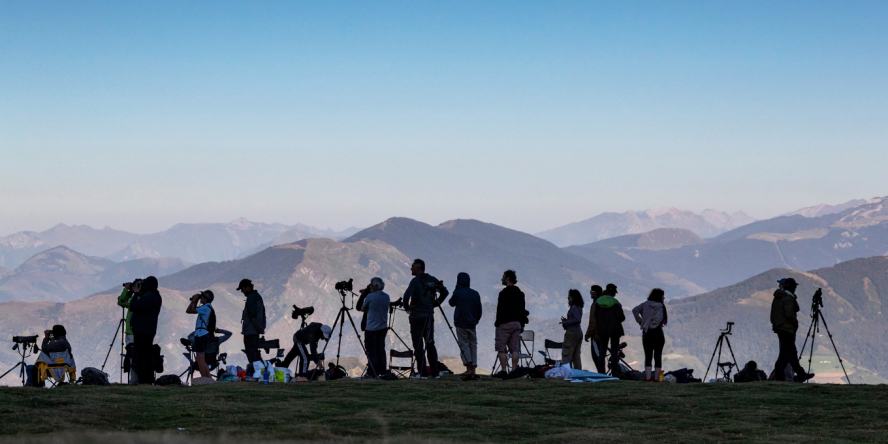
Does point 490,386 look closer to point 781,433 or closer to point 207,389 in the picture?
point 207,389

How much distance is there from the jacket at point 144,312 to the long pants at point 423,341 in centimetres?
483

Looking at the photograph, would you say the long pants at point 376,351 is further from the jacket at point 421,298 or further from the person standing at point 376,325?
the jacket at point 421,298

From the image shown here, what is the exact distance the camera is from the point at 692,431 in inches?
354

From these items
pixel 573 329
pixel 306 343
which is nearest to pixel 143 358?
pixel 306 343

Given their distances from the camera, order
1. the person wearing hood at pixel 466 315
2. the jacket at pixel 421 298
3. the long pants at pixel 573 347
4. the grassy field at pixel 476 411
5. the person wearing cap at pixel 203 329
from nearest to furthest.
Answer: the grassy field at pixel 476 411, the person wearing cap at pixel 203 329, the person wearing hood at pixel 466 315, the jacket at pixel 421 298, the long pants at pixel 573 347

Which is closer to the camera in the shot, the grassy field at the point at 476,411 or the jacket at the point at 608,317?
the grassy field at the point at 476,411

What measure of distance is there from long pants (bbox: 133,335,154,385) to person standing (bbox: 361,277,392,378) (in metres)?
3.98

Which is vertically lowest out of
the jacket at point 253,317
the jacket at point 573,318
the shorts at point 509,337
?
the shorts at point 509,337

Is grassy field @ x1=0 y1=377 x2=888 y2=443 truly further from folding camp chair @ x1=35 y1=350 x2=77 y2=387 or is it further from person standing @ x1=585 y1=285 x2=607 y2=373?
person standing @ x1=585 y1=285 x2=607 y2=373

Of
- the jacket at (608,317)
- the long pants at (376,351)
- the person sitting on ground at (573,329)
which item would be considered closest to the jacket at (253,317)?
the long pants at (376,351)

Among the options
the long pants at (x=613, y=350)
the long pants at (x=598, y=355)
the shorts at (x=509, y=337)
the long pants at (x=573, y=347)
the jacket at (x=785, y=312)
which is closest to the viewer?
the jacket at (x=785, y=312)

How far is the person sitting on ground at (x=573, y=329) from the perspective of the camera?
17094mm

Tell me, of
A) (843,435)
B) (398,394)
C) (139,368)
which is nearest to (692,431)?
(843,435)

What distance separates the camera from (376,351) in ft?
52.9
